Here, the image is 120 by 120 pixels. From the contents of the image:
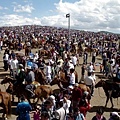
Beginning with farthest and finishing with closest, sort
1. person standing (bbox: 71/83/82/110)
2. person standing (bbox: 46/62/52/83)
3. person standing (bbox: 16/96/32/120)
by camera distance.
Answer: person standing (bbox: 46/62/52/83) → person standing (bbox: 71/83/82/110) → person standing (bbox: 16/96/32/120)

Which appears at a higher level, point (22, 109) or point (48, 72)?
point (22, 109)

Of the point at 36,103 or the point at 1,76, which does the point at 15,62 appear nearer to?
the point at 1,76

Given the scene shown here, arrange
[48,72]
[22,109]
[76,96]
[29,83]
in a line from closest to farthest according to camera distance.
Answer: [22,109]
[76,96]
[29,83]
[48,72]

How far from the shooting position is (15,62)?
778 inches

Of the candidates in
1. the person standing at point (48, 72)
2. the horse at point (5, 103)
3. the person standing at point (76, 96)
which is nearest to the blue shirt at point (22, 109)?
the person standing at point (76, 96)

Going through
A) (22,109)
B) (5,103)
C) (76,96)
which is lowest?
(5,103)

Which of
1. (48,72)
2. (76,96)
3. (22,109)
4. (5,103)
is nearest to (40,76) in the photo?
(48,72)

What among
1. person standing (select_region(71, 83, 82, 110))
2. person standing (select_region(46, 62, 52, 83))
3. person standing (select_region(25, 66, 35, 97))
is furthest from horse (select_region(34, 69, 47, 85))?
person standing (select_region(71, 83, 82, 110))

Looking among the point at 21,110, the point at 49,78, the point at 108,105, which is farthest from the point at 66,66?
the point at 21,110

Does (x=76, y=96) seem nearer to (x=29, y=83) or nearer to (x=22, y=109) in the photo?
(x=22, y=109)

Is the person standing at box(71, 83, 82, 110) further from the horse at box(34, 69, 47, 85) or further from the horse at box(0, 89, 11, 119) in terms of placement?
the horse at box(34, 69, 47, 85)

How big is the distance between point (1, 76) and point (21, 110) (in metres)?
13.1

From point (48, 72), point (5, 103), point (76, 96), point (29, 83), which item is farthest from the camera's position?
point (48, 72)

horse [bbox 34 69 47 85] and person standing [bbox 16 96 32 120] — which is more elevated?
person standing [bbox 16 96 32 120]
